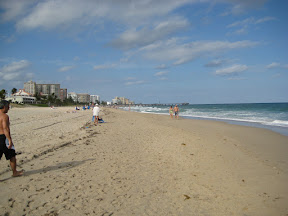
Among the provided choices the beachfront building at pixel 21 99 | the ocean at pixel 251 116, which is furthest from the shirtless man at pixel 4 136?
the beachfront building at pixel 21 99

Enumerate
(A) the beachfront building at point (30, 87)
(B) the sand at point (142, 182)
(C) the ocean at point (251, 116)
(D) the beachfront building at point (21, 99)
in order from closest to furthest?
(B) the sand at point (142, 182), (C) the ocean at point (251, 116), (D) the beachfront building at point (21, 99), (A) the beachfront building at point (30, 87)

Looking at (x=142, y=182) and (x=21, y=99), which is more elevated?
(x=21, y=99)

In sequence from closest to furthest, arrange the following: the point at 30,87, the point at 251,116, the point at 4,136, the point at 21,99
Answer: the point at 4,136, the point at 251,116, the point at 21,99, the point at 30,87

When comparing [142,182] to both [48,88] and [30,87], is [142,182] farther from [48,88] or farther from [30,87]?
[48,88]

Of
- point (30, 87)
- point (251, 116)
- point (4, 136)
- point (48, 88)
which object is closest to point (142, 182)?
point (4, 136)

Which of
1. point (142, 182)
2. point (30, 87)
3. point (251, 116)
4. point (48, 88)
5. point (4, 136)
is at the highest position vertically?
point (48, 88)

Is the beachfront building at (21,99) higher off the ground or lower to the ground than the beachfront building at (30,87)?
lower

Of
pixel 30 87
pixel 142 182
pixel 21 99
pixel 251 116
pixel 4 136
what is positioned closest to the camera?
pixel 4 136

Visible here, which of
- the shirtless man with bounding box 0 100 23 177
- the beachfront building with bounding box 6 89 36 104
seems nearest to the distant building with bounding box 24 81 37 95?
the beachfront building with bounding box 6 89 36 104

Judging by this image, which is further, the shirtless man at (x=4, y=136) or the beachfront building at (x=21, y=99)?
the beachfront building at (x=21, y=99)

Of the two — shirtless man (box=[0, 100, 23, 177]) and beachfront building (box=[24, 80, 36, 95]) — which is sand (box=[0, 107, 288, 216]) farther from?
beachfront building (box=[24, 80, 36, 95])

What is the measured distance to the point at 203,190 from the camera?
4.10 m

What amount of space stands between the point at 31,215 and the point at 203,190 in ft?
10.4

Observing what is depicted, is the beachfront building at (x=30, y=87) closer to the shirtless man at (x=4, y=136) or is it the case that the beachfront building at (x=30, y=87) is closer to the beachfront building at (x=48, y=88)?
the beachfront building at (x=48, y=88)
